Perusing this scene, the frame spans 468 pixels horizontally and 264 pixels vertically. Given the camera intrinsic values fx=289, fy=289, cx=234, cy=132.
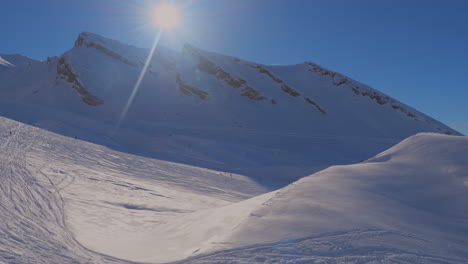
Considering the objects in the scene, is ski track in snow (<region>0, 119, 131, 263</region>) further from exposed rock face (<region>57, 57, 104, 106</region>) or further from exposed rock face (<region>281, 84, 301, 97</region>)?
exposed rock face (<region>281, 84, 301, 97</region>)

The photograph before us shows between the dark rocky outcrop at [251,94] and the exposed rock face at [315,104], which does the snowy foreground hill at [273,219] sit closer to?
the dark rocky outcrop at [251,94]

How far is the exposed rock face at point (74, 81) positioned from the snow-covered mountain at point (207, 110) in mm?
111

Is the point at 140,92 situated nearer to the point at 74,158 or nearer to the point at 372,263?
the point at 74,158

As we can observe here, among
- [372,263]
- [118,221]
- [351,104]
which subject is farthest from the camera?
[351,104]

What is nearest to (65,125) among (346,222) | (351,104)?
(346,222)

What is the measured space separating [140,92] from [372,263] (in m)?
28.5

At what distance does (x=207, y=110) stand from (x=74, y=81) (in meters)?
12.7

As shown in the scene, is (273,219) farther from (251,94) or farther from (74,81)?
(251,94)

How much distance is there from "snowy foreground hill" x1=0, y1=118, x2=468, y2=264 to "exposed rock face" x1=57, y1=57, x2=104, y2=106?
19252 millimetres

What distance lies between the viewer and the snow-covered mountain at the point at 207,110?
17.5 metres

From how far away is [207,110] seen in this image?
2914 centimetres

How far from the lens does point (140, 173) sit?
10172mm

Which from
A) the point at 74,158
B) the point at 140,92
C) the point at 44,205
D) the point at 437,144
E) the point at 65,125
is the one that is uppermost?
the point at 140,92

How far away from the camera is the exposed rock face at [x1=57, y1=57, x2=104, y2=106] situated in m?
25.3
